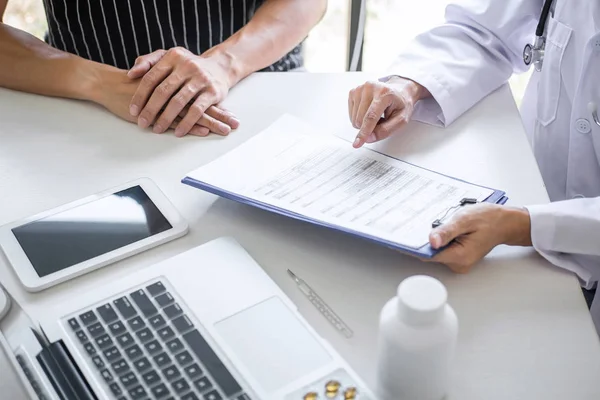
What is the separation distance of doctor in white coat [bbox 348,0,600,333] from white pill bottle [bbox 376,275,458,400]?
0.25 metres

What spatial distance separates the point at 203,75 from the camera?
1.07 metres

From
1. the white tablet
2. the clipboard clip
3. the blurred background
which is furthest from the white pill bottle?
the blurred background

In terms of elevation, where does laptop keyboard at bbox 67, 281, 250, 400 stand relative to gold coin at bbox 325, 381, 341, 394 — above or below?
above

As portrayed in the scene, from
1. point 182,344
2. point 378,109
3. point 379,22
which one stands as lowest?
point 182,344

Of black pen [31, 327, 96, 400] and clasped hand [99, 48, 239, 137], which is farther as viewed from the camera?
clasped hand [99, 48, 239, 137]

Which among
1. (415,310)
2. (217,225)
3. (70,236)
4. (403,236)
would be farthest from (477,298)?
(70,236)

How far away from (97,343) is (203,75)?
54cm

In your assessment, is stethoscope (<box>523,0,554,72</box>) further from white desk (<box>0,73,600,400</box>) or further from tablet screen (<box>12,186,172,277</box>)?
tablet screen (<box>12,186,172,277</box>)

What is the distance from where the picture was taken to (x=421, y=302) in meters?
0.55

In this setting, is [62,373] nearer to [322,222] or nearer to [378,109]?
[322,222]

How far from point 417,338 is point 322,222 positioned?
25 centimetres

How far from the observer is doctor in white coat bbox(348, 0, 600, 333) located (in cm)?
79

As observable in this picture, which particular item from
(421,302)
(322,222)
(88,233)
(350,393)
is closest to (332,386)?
(350,393)

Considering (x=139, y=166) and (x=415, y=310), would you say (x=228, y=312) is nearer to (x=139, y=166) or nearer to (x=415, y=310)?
(x=415, y=310)
